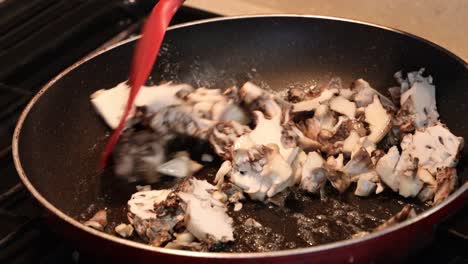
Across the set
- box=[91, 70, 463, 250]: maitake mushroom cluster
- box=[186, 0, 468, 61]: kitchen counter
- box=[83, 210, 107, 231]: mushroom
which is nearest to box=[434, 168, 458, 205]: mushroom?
box=[91, 70, 463, 250]: maitake mushroom cluster

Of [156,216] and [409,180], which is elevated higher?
[409,180]

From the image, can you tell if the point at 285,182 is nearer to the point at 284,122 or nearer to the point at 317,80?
the point at 284,122

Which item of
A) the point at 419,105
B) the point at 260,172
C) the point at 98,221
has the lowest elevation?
the point at 98,221

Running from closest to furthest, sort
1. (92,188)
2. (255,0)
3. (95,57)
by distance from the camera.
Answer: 1. (92,188)
2. (95,57)
3. (255,0)

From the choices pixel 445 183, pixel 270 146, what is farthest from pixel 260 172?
pixel 445 183

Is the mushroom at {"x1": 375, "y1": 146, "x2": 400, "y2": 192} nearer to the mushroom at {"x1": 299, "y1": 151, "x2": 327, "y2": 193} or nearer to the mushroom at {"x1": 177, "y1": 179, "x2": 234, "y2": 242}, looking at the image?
the mushroom at {"x1": 299, "y1": 151, "x2": 327, "y2": 193}

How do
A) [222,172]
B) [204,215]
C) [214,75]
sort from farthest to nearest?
1. [214,75]
2. [222,172]
3. [204,215]

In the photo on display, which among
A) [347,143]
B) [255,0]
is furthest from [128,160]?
[255,0]

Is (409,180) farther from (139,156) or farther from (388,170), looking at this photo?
(139,156)
